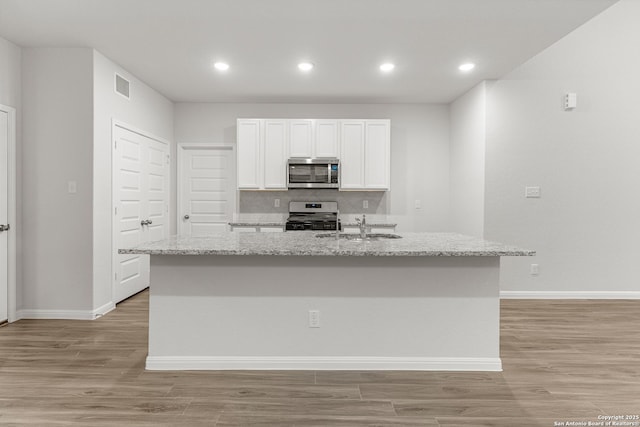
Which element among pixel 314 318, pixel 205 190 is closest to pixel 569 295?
pixel 314 318

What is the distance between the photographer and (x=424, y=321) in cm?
279

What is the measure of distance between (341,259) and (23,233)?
3248 mm

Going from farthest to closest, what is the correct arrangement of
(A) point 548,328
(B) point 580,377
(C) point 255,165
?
(C) point 255,165 < (A) point 548,328 < (B) point 580,377

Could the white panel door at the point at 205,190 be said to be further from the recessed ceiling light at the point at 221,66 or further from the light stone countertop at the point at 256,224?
the recessed ceiling light at the point at 221,66

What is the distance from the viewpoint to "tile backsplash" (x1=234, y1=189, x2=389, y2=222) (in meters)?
6.07

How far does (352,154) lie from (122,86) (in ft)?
9.64

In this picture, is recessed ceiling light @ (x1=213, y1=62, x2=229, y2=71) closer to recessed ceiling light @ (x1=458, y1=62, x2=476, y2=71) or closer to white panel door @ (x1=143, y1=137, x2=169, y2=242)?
white panel door @ (x1=143, y1=137, x2=169, y2=242)

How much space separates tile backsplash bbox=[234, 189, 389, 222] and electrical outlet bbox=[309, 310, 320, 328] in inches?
131

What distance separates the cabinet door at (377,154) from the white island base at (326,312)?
10.1 ft

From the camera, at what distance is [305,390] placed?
248 cm

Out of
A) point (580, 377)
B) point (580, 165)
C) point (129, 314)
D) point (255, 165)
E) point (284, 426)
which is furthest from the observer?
point (255, 165)

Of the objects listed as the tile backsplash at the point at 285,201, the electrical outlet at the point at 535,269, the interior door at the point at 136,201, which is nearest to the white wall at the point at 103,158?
the interior door at the point at 136,201

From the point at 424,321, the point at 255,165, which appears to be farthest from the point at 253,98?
the point at 424,321

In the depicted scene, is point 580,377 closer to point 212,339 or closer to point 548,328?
point 548,328
